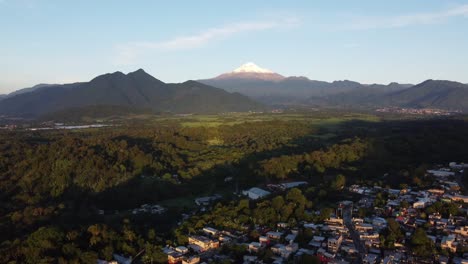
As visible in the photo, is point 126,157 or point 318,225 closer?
point 318,225

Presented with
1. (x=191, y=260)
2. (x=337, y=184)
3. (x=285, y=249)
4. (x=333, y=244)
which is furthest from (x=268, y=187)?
(x=191, y=260)

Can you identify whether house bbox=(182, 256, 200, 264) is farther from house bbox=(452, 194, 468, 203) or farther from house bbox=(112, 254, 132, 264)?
house bbox=(452, 194, 468, 203)

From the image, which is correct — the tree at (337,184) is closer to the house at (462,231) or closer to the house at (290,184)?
the house at (290,184)

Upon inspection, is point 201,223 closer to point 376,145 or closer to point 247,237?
point 247,237

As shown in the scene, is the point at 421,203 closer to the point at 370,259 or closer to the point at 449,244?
the point at 449,244

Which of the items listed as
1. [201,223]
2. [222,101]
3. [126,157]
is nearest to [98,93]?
[222,101]
